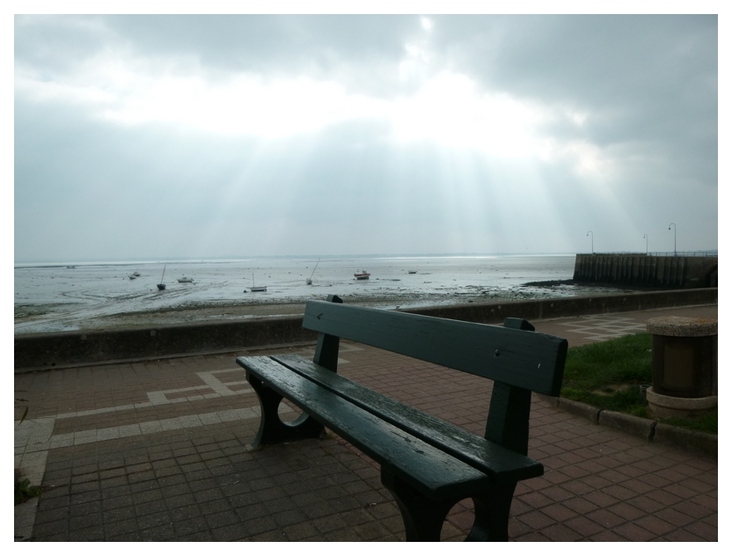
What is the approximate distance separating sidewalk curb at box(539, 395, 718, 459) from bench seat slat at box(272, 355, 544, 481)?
6.81ft

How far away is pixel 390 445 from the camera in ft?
8.65

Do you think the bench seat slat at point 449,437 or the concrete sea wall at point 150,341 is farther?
the concrete sea wall at point 150,341

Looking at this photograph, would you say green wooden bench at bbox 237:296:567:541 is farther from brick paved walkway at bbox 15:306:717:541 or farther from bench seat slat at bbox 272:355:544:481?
brick paved walkway at bbox 15:306:717:541

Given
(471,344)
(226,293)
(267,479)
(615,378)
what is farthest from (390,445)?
(226,293)

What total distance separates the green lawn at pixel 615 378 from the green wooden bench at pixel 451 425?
227 cm

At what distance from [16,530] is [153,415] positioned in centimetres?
212

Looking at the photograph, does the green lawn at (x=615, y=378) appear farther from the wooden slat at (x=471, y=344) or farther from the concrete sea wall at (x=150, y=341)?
the concrete sea wall at (x=150, y=341)

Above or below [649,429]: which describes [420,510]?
above

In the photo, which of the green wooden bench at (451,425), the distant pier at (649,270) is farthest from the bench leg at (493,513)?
the distant pier at (649,270)

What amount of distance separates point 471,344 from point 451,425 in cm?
45

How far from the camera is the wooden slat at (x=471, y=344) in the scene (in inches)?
96.3

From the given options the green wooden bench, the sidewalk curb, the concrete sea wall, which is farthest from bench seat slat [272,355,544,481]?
the concrete sea wall

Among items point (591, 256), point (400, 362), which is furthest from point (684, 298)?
point (591, 256)

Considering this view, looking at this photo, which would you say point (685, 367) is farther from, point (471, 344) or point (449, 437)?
point (449, 437)
